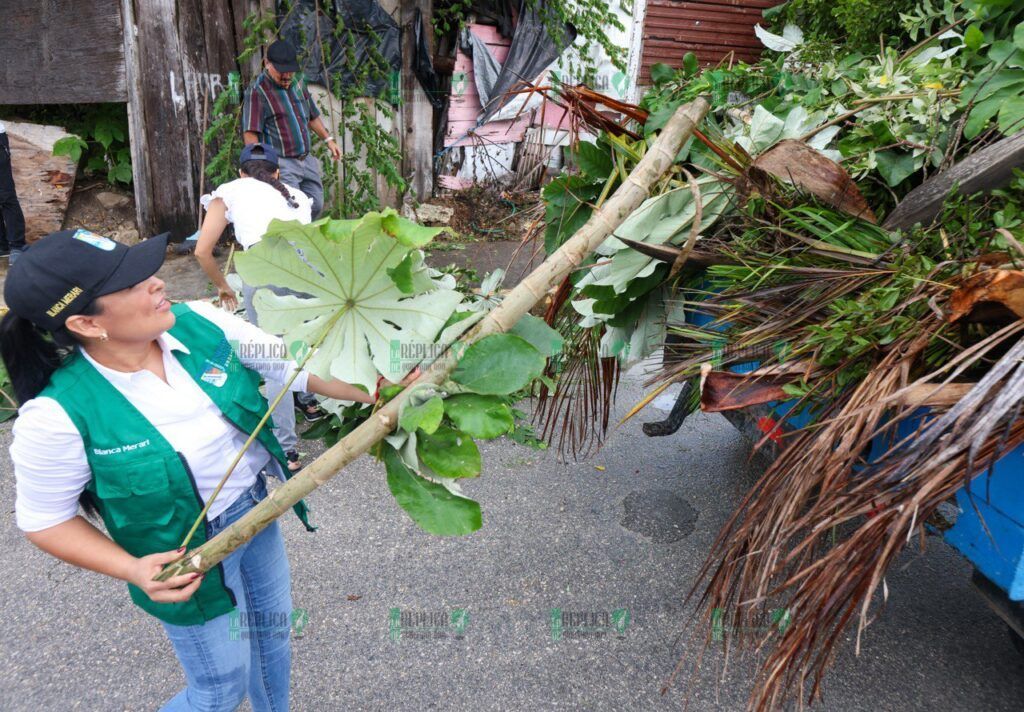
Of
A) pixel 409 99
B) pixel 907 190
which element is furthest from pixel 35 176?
pixel 907 190

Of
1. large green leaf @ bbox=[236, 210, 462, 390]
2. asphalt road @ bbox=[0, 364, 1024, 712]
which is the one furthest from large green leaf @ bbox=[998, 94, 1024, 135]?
large green leaf @ bbox=[236, 210, 462, 390]

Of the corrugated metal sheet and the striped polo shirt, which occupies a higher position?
the corrugated metal sheet

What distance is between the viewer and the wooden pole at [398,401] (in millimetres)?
1265

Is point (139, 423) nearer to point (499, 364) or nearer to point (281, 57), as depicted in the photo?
point (499, 364)

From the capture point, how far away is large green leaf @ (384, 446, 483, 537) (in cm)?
126

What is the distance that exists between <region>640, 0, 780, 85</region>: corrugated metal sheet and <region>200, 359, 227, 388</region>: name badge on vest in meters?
6.68

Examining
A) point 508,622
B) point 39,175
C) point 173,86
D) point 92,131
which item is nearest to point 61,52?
point 92,131

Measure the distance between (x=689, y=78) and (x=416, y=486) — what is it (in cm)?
216

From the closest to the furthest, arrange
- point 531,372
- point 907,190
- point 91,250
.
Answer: point 531,372 < point 91,250 < point 907,190

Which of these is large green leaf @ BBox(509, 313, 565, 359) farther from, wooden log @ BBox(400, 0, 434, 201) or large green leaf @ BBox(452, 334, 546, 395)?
wooden log @ BBox(400, 0, 434, 201)

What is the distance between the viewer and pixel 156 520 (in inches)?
57.3

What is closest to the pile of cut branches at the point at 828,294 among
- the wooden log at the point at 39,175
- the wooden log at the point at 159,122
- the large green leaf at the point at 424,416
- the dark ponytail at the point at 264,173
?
the large green leaf at the point at 424,416

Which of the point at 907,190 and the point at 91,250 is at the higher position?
the point at 907,190

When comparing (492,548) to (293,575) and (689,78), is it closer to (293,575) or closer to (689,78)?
(293,575)
